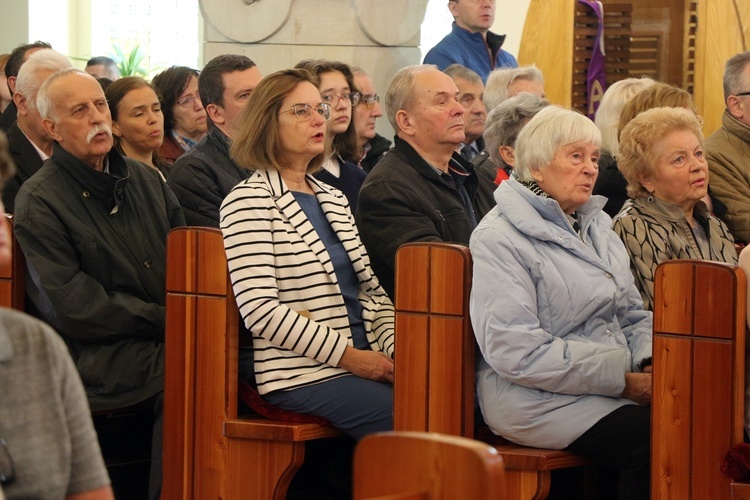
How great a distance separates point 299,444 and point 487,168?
1.83m

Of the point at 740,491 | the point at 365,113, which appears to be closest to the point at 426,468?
the point at 740,491

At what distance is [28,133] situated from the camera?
14.4 feet

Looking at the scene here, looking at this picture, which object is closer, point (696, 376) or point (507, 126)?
point (696, 376)

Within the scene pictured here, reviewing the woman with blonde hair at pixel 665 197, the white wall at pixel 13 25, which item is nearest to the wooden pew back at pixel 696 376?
the woman with blonde hair at pixel 665 197

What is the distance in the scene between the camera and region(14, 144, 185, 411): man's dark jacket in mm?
3525

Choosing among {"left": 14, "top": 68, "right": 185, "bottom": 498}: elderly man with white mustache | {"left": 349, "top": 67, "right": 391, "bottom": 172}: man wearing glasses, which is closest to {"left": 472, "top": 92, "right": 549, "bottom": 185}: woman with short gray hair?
{"left": 349, "top": 67, "right": 391, "bottom": 172}: man wearing glasses

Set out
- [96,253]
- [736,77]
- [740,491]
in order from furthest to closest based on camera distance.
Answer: [736,77] → [96,253] → [740,491]

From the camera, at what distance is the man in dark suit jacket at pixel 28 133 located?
14.2 ft

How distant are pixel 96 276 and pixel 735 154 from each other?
248 cm

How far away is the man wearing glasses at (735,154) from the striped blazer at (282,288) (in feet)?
5.39

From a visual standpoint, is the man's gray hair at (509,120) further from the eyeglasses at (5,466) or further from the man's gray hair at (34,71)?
the eyeglasses at (5,466)

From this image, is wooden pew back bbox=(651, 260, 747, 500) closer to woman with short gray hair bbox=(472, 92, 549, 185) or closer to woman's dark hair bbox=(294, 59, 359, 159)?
woman with short gray hair bbox=(472, 92, 549, 185)

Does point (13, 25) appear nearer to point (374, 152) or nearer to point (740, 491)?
point (374, 152)

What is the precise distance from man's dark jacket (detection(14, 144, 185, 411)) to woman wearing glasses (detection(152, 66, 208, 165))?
133cm
